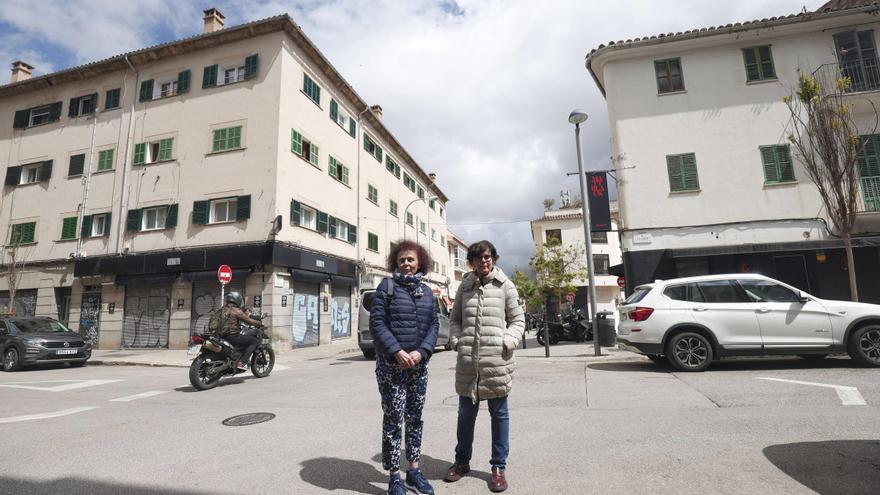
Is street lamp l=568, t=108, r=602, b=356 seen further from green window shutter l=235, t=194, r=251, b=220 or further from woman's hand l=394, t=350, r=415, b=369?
green window shutter l=235, t=194, r=251, b=220

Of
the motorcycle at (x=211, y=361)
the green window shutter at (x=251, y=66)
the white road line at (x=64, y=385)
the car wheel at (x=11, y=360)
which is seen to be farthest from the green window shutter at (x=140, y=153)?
the motorcycle at (x=211, y=361)

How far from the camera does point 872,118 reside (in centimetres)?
1446

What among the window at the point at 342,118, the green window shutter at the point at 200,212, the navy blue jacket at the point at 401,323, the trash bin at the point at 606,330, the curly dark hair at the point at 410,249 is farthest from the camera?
the window at the point at 342,118

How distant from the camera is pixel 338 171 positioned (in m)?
22.8

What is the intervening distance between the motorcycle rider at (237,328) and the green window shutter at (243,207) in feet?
30.2

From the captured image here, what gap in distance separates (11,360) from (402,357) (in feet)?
50.0

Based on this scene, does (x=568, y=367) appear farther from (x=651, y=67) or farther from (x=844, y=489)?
(x=651, y=67)

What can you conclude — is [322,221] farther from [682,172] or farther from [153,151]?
[682,172]

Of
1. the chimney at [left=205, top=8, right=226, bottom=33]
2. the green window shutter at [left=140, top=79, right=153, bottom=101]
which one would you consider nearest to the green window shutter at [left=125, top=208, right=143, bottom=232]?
the green window shutter at [left=140, top=79, right=153, bottom=101]

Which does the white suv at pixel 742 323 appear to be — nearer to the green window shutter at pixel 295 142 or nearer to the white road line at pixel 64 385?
the white road line at pixel 64 385

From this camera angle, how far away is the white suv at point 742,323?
24.8 ft

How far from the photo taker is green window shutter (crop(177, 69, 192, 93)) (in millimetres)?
19875

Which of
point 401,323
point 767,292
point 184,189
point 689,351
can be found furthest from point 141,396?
point 184,189

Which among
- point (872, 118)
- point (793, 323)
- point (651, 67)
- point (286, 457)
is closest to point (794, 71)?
point (872, 118)
